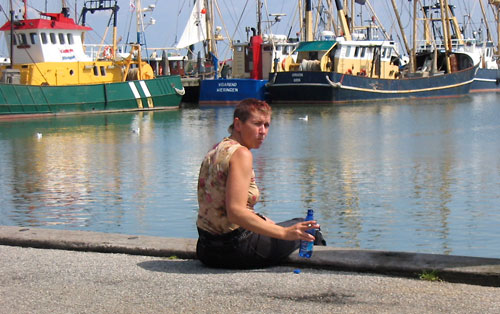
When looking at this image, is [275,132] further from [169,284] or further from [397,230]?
[169,284]

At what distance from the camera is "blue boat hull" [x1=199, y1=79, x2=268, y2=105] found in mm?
44406

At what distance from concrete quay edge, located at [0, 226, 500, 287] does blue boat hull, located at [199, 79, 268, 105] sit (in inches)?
1483

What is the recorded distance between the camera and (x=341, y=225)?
391 inches

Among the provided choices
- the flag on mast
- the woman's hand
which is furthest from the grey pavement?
the flag on mast

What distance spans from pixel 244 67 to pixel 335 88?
24.5 feet

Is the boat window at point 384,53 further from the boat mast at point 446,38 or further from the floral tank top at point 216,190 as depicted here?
the floral tank top at point 216,190

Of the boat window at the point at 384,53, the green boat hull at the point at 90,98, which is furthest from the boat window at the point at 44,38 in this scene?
the boat window at the point at 384,53

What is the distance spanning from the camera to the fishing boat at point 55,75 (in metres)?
35.7

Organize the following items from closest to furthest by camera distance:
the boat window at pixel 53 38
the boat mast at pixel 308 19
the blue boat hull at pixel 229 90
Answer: the boat window at pixel 53 38 < the boat mast at pixel 308 19 < the blue boat hull at pixel 229 90

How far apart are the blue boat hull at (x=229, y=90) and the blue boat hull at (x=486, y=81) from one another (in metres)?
20.4

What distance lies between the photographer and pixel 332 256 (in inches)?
214

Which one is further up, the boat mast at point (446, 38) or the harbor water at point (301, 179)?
the boat mast at point (446, 38)

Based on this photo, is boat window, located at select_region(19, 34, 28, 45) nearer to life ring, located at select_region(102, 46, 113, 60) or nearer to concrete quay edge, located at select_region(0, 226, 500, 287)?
life ring, located at select_region(102, 46, 113, 60)

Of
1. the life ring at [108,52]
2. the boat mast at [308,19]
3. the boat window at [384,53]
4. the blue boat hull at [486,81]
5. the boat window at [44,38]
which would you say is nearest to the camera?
the boat window at [44,38]
